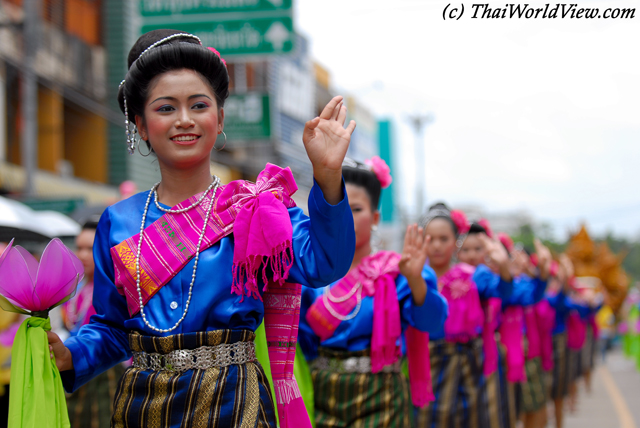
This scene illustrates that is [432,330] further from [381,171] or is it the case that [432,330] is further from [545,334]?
[545,334]

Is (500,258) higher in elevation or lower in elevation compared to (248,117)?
lower

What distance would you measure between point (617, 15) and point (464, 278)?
2619mm

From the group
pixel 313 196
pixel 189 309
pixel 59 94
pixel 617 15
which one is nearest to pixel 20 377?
pixel 189 309

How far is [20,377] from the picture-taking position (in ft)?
8.16

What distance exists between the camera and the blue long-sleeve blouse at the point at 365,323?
12.9 ft

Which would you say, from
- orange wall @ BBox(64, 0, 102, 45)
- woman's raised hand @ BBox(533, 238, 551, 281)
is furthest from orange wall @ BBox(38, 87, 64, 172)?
woman's raised hand @ BBox(533, 238, 551, 281)

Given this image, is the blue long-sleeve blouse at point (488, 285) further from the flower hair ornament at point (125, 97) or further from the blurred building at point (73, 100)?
the blurred building at point (73, 100)

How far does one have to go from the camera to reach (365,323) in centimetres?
412

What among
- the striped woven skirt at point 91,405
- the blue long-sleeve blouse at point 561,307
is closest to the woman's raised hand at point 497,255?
the striped woven skirt at point 91,405

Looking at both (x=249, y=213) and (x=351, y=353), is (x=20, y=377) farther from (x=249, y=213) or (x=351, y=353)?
(x=351, y=353)

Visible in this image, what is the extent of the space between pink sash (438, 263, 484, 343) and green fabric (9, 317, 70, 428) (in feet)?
12.6

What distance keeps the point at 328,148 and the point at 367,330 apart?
204cm

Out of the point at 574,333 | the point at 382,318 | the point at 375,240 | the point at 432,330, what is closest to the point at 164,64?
the point at 382,318

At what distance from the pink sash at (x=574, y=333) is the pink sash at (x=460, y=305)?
22.9 ft
